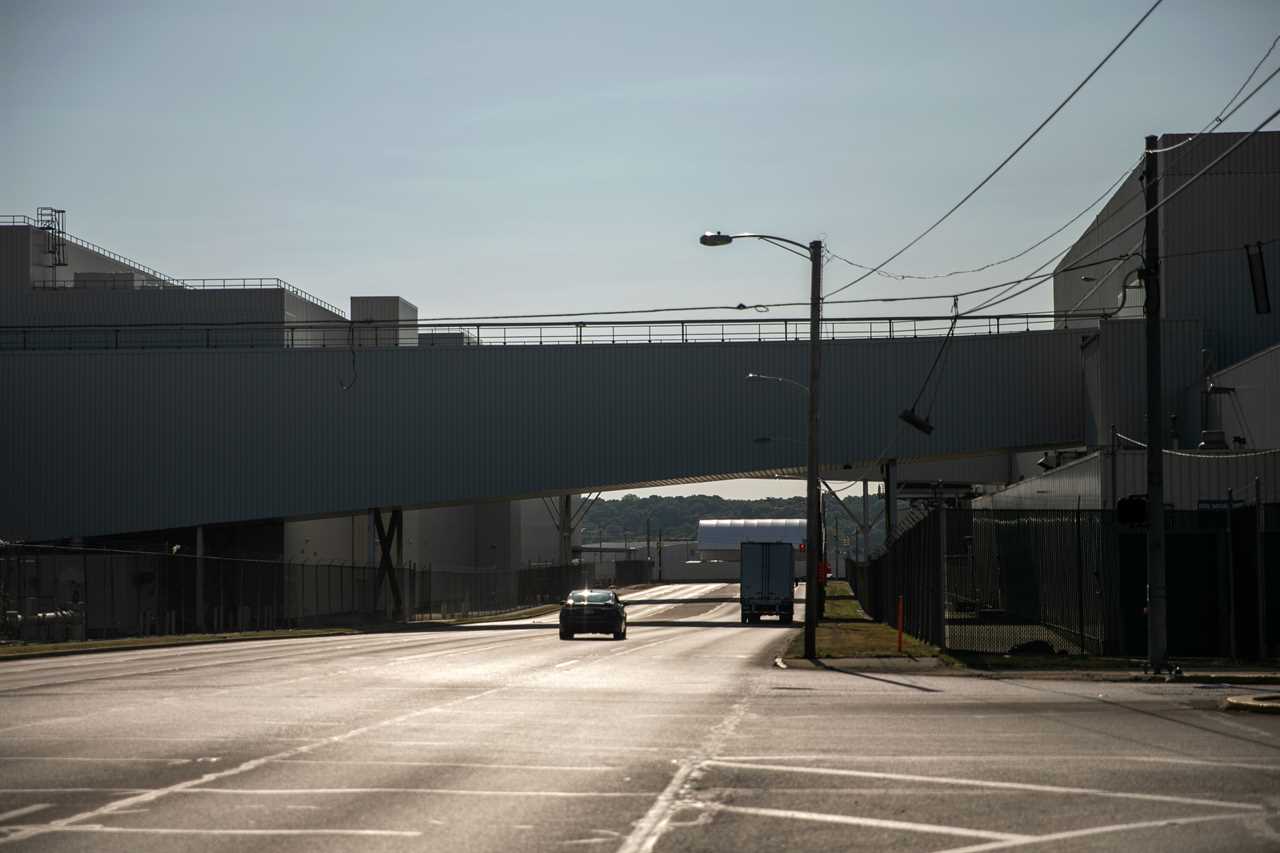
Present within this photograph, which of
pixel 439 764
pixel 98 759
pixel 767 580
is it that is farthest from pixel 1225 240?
pixel 98 759

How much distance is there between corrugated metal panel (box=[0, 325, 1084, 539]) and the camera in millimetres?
67250

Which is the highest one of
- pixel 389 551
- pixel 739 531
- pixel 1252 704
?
pixel 389 551

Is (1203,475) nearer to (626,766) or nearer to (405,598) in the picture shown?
(626,766)

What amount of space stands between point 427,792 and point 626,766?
88.7 inches

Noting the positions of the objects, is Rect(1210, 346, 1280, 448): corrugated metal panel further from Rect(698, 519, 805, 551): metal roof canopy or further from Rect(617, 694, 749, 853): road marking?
Rect(698, 519, 805, 551): metal roof canopy

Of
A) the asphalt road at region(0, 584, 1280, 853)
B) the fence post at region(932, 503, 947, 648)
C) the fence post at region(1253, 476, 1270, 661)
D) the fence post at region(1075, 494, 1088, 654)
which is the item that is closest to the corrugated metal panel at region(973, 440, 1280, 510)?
the fence post at region(1075, 494, 1088, 654)

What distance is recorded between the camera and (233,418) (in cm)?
6869

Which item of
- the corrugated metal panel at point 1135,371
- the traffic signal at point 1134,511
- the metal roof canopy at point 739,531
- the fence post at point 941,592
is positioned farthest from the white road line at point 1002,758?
the metal roof canopy at point 739,531

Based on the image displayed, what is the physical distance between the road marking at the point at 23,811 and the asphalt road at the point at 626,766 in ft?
0.37

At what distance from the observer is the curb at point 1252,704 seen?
720 inches

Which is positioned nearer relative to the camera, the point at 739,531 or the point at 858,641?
the point at 858,641

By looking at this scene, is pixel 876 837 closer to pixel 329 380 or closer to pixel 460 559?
pixel 329 380

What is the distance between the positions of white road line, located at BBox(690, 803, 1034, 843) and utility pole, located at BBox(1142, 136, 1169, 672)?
16.0 metres

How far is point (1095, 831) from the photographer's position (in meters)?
9.80
